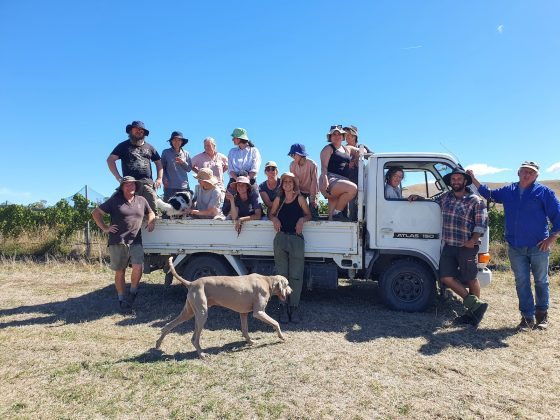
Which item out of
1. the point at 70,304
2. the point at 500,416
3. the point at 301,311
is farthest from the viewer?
the point at 70,304

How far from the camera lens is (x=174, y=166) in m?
6.17

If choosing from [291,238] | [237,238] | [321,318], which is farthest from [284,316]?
[237,238]

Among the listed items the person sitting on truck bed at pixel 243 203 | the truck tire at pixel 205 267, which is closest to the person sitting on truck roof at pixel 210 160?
the person sitting on truck bed at pixel 243 203

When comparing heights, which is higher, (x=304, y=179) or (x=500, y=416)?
(x=304, y=179)

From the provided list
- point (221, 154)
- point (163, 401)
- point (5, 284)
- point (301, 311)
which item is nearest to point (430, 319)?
point (301, 311)

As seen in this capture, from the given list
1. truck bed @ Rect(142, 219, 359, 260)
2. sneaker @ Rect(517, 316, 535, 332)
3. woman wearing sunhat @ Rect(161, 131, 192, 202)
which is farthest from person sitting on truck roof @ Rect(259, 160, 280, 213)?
sneaker @ Rect(517, 316, 535, 332)

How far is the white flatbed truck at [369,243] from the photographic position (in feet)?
16.9

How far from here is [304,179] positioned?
543 centimetres

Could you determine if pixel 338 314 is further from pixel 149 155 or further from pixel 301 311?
pixel 149 155

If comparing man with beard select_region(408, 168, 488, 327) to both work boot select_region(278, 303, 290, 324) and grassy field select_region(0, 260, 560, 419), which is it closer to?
grassy field select_region(0, 260, 560, 419)

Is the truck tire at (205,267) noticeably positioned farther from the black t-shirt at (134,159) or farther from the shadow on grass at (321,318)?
the black t-shirt at (134,159)

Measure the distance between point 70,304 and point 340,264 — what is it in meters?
4.18

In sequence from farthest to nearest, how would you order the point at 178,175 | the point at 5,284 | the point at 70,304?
1. the point at 5,284
2. the point at 178,175
3. the point at 70,304

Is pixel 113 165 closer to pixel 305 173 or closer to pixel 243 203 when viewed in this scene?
pixel 243 203
